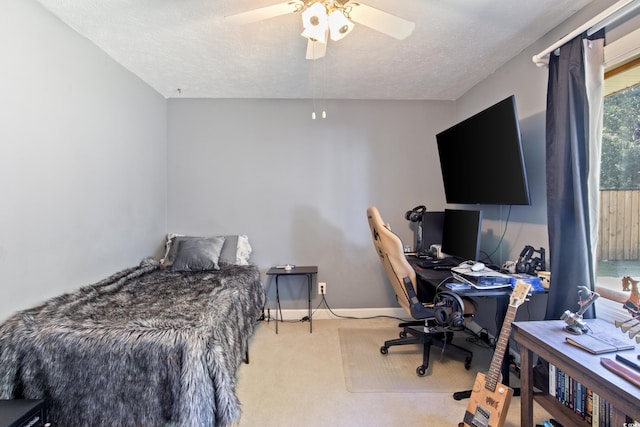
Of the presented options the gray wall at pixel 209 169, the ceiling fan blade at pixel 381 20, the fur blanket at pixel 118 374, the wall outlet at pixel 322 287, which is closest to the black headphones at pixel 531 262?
the gray wall at pixel 209 169

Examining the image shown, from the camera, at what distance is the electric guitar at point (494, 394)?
1.47 m

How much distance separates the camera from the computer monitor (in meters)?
2.25

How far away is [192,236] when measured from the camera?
10.5 feet

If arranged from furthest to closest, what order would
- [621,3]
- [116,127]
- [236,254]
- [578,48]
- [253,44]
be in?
[236,254] < [116,127] < [253,44] < [578,48] < [621,3]

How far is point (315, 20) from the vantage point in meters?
1.49

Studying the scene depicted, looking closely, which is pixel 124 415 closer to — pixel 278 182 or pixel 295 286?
pixel 295 286

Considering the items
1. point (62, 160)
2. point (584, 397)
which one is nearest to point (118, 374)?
point (62, 160)

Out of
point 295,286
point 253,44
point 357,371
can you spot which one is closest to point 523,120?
point 253,44

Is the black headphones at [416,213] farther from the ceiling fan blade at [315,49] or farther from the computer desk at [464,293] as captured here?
the ceiling fan blade at [315,49]

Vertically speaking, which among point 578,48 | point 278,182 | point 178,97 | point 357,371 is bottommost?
point 357,371

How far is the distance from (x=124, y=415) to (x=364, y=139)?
2.95 m

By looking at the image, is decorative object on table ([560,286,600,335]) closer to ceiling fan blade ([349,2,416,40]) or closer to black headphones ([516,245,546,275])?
black headphones ([516,245,546,275])

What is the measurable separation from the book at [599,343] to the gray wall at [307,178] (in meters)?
2.01

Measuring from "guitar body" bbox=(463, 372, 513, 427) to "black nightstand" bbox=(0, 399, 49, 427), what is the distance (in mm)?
2098
